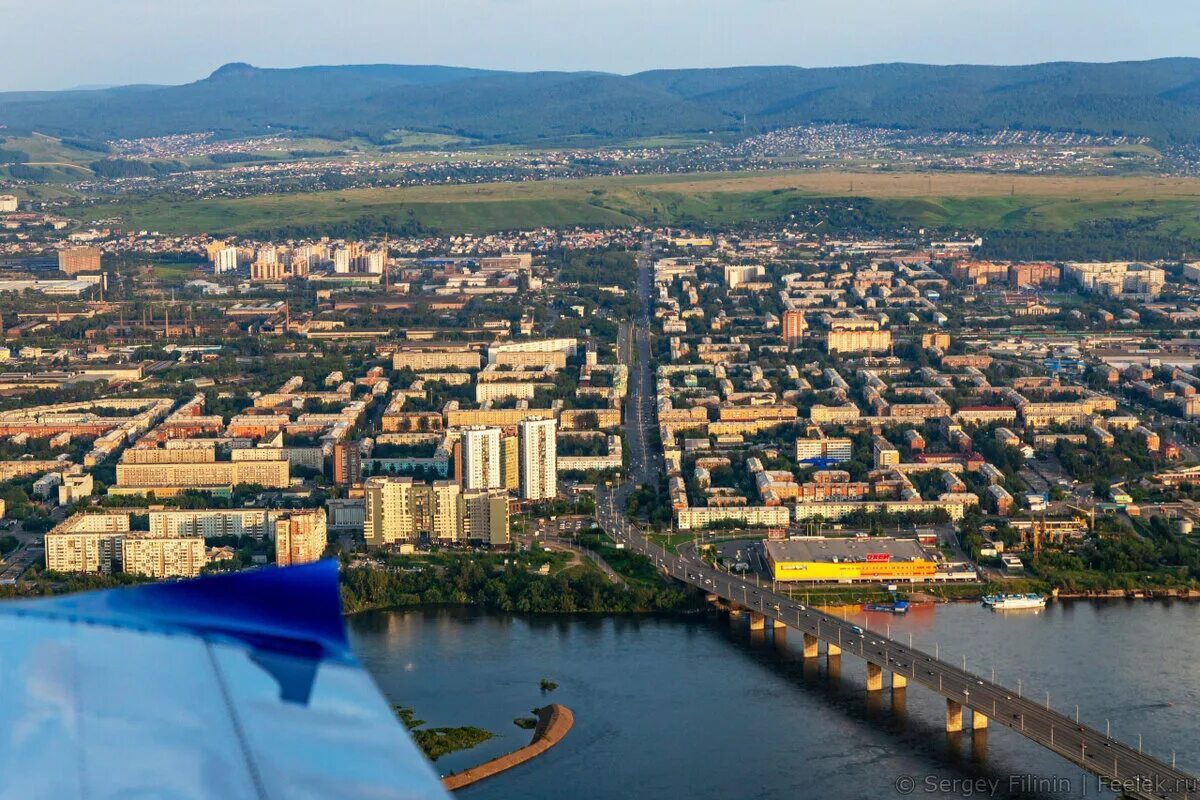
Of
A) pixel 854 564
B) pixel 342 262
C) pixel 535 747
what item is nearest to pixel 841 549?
pixel 854 564

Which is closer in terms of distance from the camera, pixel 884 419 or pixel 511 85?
pixel 884 419

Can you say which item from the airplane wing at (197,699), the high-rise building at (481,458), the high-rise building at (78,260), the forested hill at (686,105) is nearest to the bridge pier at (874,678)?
the high-rise building at (481,458)

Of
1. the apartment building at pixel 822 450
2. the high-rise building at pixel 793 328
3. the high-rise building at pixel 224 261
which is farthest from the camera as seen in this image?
the high-rise building at pixel 224 261

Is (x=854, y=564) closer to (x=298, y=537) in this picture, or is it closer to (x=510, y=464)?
(x=510, y=464)

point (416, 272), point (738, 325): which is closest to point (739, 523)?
point (738, 325)

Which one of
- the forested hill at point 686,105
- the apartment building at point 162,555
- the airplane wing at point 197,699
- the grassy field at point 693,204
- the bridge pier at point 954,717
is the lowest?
the apartment building at point 162,555

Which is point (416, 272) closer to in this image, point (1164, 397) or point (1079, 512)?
point (1164, 397)

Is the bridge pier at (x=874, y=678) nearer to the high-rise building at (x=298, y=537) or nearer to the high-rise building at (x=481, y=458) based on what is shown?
the high-rise building at (x=298, y=537)

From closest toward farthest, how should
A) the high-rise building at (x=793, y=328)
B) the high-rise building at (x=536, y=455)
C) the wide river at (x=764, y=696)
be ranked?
the wide river at (x=764, y=696) < the high-rise building at (x=536, y=455) < the high-rise building at (x=793, y=328)
